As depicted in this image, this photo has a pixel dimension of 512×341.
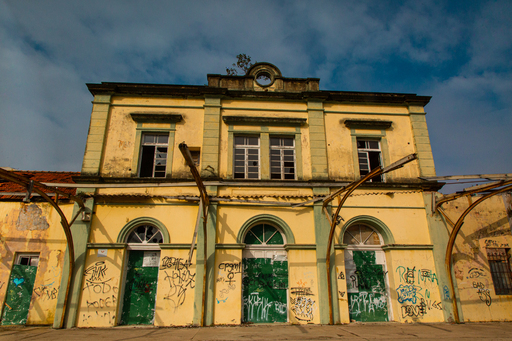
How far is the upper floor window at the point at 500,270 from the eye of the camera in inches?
383

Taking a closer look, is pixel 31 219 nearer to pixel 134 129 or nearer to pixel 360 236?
pixel 134 129

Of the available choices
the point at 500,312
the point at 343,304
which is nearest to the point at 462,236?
the point at 500,312

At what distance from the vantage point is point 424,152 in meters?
10.9

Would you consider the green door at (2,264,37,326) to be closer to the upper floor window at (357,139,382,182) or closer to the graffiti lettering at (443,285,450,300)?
the upper floor window at (357,139,382,182)

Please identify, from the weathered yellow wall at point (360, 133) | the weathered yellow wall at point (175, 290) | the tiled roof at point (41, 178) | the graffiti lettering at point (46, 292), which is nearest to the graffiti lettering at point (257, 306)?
the weathered yellow wall at point (175, 290)

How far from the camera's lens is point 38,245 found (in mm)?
9445

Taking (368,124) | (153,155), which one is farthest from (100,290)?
(368,124)

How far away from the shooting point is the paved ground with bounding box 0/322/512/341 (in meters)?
7.17

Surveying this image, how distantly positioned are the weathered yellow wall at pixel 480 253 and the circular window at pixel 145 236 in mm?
9167

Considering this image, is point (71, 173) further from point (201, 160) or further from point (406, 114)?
point (406, 114)

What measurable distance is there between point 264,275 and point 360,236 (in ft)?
11.0

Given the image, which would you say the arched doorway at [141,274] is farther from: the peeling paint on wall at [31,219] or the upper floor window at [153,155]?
the peeling paint on wall at [31,219]

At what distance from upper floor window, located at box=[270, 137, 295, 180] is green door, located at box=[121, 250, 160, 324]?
457 cm

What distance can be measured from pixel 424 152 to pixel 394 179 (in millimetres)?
1609
